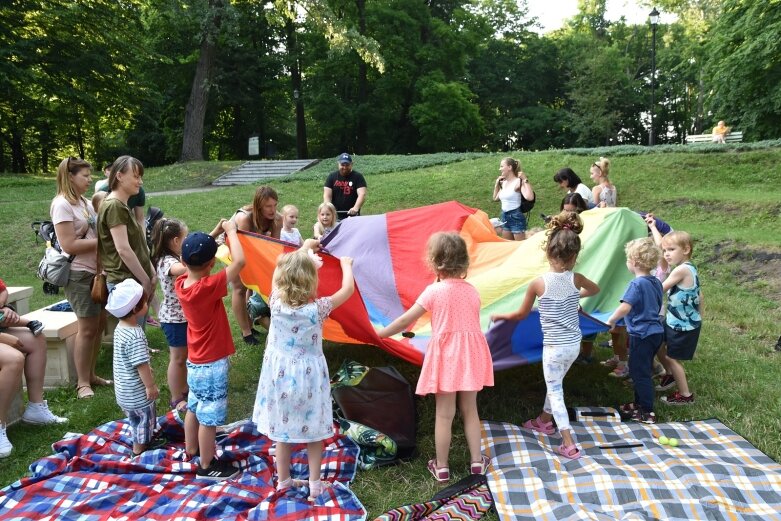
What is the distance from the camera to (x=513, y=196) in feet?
20.7

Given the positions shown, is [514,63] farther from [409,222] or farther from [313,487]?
[313,487]

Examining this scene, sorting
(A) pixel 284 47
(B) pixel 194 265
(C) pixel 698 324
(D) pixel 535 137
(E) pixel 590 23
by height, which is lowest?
(C) pixel 698 324

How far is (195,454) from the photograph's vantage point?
313cm

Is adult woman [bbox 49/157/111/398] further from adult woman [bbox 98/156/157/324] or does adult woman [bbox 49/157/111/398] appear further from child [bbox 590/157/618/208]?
child [bbox 590/157/618/208]

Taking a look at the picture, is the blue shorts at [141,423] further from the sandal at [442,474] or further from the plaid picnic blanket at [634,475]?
the plaid picnic blanket at [634,475]

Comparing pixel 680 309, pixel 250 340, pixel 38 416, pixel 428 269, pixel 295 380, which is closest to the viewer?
pixel 295 380

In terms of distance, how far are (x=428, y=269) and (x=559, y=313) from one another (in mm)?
1442

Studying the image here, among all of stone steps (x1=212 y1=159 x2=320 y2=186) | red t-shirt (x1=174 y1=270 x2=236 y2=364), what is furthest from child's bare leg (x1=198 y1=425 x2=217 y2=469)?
stone steps (x1=212 y1=159 x2=320 y2=186)

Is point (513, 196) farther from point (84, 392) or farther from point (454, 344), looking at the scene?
point (84, 392)

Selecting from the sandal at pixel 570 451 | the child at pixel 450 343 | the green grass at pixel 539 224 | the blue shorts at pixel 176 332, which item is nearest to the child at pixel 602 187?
the green grass at pixel 539 224

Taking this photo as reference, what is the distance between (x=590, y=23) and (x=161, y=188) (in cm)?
3108

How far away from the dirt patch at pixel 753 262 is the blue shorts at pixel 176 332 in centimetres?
610

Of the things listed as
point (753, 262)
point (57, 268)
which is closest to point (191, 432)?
point (57, 268)

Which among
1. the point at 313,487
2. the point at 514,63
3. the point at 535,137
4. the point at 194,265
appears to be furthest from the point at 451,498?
the point at 514,63
